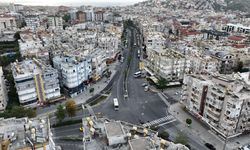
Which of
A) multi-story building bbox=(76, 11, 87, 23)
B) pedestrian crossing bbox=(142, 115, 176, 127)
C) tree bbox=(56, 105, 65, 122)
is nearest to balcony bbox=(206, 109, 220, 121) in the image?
pedestrian crossing bbox=(142, 115, 176, 127)

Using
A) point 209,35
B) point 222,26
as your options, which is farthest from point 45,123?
point 222,26

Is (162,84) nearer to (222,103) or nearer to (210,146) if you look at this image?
(222,103)

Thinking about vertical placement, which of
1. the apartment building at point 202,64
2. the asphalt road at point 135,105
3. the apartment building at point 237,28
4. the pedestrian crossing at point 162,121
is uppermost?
the apartment building at point 237,28

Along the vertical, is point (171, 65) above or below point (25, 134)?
below

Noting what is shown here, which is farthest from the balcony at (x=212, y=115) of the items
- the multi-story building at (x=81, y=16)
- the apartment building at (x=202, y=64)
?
the multi-story building at (x=81, y=16)

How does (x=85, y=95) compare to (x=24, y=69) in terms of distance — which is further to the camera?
(x=85, y=95)

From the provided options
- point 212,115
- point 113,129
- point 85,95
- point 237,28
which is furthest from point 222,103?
point 237,28

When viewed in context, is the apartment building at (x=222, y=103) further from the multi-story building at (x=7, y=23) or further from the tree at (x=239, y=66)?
the multi-story building at (x=7, y=23)
